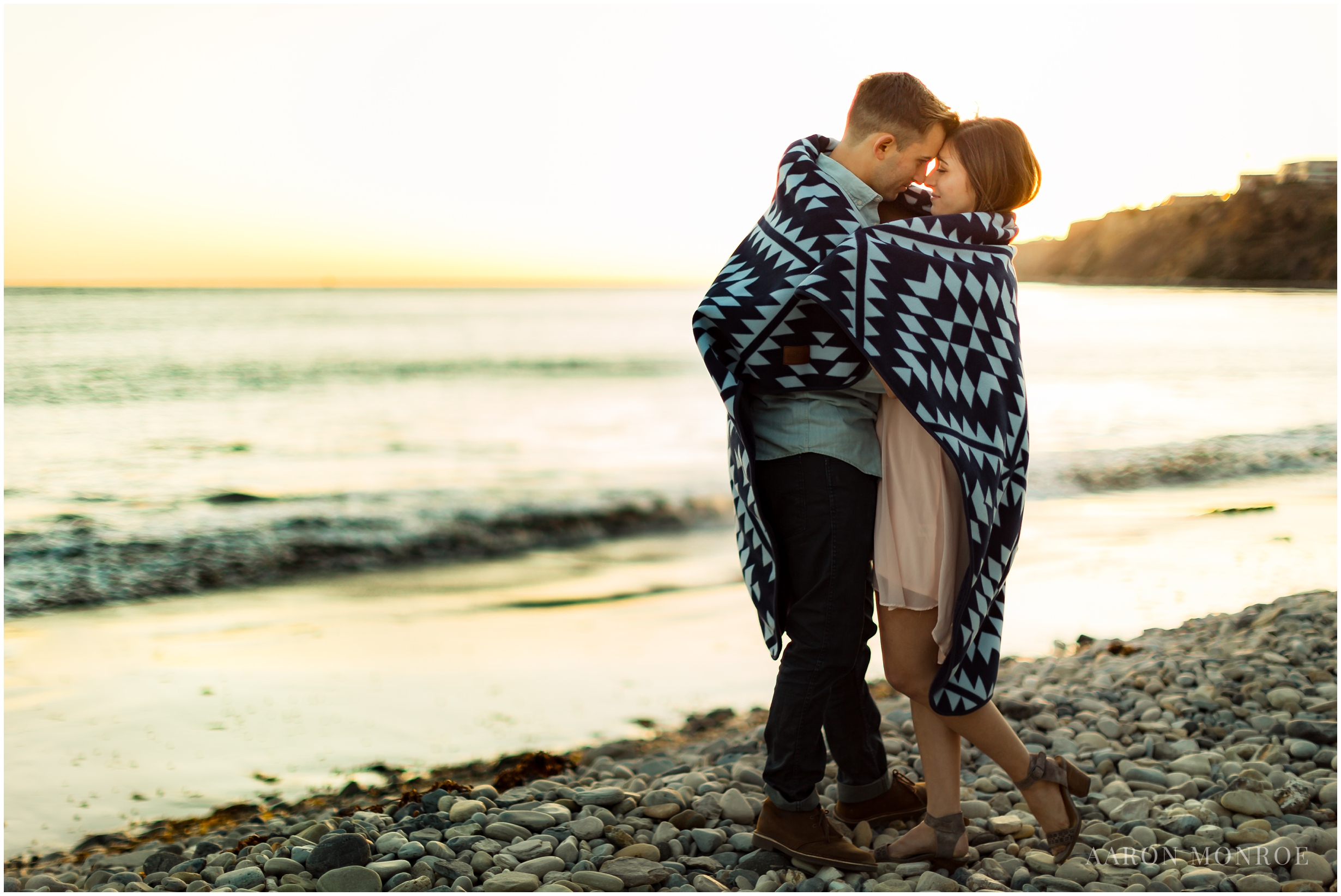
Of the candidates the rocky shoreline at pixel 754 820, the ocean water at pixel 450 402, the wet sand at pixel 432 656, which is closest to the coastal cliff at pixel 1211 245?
the ocean water at pixel 450 402

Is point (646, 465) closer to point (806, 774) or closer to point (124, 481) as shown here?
point (124, 481)

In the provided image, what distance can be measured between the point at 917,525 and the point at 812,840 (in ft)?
3.13

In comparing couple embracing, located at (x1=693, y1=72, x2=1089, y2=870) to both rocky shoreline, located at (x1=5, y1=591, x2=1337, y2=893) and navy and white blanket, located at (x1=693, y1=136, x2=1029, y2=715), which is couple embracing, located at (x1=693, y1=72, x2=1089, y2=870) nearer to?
navy and white blanket, located at (x1=693, y1=136, x2=1029, y2=715)

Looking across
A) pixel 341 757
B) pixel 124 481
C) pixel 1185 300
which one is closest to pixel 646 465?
pixel 124 481

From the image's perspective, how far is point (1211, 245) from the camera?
4866 cm

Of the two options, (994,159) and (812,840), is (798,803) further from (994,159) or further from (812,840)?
(994,159)

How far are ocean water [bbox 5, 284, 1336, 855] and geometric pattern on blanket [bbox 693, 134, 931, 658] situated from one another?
7.34 ft

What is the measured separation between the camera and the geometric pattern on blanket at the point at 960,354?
225cm

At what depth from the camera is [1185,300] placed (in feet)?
172

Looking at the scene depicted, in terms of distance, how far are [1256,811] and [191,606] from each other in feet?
21.9

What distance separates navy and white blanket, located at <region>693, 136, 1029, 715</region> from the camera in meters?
2.25

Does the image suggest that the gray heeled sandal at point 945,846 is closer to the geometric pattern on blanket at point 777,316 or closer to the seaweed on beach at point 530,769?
the geometric pattern on blanket at point 777,316

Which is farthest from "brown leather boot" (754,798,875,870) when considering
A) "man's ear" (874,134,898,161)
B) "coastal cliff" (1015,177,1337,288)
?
"coastal cliff" (1015,177,1337,288)

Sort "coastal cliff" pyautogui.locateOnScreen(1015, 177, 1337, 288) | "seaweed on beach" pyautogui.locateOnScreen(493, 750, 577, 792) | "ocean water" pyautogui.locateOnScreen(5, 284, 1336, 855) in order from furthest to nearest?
"coastal cliff" pyautogui.locateOnScreen(1015, 177, 1337, 288), "ocean water" pyautogui.locateOnScreen(5, 284, 1336, 855), "seaweed on beach" pyautogui.locateOnScreen(493, 750, 577, 792)
